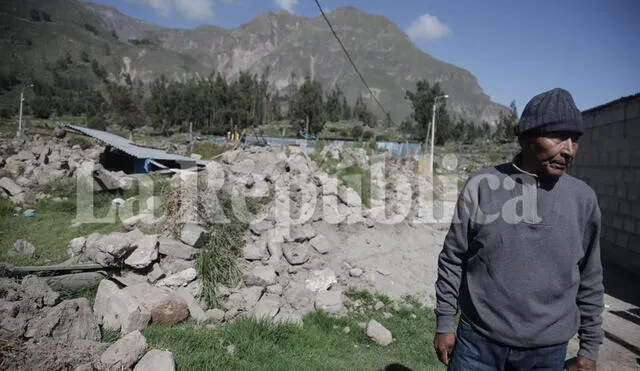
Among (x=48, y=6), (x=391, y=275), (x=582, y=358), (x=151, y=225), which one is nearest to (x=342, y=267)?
(x=391, y=275)

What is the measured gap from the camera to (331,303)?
4746 millimetres

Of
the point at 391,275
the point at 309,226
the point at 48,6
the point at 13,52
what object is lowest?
the point at 391,275

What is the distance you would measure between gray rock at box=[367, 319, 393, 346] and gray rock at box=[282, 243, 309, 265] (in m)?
1.78

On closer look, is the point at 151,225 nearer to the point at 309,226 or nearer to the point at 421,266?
the point at 309,226

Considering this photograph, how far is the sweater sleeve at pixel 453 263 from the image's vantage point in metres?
1.69

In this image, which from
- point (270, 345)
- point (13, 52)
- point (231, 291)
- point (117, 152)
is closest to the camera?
point (270, 345)

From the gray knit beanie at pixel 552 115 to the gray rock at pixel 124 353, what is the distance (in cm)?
294

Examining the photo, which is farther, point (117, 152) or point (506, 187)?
point (117, 152)

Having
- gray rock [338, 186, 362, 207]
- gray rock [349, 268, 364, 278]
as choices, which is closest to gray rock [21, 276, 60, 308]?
gray rock [349, 268, 364, 278]

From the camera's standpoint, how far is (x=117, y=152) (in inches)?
472

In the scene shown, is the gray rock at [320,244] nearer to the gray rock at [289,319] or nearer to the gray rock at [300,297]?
the gray rock at [300,297]

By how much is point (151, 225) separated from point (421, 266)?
461cm

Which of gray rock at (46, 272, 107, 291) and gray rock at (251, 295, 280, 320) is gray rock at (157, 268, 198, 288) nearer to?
gray rock at (46, 272, 107, 291)

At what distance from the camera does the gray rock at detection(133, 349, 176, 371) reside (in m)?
2.56
